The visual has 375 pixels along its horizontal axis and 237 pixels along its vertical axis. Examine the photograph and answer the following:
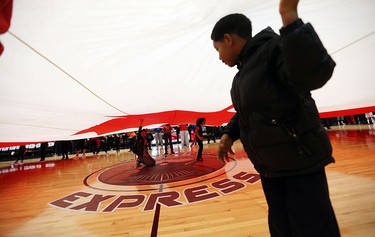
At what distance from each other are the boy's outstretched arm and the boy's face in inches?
11.7

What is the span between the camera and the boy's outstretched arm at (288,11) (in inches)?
18.0

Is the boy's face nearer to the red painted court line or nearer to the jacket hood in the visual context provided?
the jacket hood

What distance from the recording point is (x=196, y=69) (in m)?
1.52

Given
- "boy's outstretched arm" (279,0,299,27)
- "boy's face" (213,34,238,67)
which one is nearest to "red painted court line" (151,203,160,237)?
"boy's face" (213,34,238,67)

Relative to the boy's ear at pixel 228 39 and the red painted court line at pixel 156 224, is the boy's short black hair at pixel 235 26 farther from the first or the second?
the red painted court line at pixel 156 224

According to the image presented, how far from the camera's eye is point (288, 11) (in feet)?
1.51

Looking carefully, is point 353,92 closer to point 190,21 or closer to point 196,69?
point 196,69

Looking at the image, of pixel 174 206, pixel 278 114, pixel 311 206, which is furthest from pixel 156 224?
pixel 278 114

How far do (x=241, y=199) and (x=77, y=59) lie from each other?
2050 millimetres

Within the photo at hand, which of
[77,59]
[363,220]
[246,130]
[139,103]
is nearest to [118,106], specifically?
[139,103]

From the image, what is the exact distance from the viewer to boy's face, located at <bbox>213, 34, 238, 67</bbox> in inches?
29.8

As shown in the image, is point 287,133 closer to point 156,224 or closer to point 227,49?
point 227,49

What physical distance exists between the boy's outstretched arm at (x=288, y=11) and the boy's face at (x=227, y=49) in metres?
0.30

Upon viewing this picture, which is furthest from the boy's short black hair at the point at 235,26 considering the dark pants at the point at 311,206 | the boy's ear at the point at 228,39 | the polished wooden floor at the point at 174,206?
the polished wooden floor at the point at 174,206
